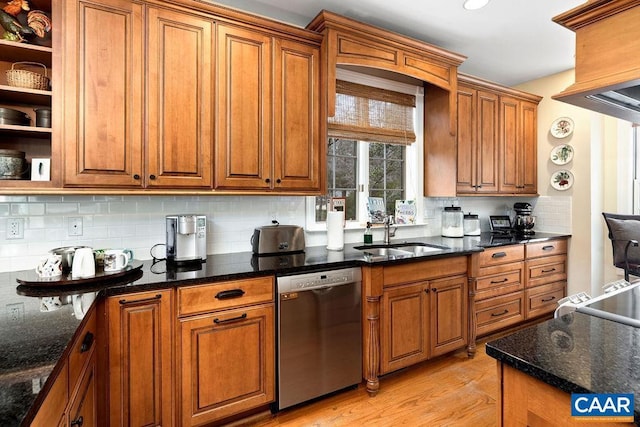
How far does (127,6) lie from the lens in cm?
191

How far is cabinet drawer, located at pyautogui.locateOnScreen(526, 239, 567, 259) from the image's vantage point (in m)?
3.44

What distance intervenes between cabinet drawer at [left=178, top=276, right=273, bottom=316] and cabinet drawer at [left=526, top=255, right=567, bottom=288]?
110 inches

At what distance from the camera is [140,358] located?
5.59ft

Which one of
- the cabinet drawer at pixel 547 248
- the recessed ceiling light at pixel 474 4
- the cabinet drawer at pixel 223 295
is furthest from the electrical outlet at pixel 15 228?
the cabinet drawer at pixel 547 248

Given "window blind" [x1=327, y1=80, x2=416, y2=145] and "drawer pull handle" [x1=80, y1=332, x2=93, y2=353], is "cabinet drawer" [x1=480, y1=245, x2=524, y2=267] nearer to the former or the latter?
"window blind" [x1=327, y1=80, x2=416, y2=145]

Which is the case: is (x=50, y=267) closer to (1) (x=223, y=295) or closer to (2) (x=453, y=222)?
(1) (x=223, y=295)

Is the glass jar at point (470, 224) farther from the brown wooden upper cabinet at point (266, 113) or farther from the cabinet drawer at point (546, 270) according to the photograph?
the brown wooden upper cabinet at point (266, 113)

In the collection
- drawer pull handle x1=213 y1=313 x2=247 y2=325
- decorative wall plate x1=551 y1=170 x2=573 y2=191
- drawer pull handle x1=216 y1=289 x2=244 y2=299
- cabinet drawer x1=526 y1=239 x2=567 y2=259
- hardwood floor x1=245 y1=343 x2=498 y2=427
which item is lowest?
hardwood floor x1=245 y1=343 x2=498 y2=427

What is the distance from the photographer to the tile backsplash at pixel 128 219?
77.3 inches

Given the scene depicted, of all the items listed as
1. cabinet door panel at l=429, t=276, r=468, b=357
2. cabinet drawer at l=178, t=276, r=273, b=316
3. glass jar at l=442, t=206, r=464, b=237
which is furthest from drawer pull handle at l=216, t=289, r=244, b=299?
glass jar at l=442, t=206, r=464, b=237

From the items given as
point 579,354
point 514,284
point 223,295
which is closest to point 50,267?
point 223,295

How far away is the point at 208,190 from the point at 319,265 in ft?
2.75

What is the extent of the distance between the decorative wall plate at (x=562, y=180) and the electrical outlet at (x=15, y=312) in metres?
4.70

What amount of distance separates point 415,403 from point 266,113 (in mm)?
2164
